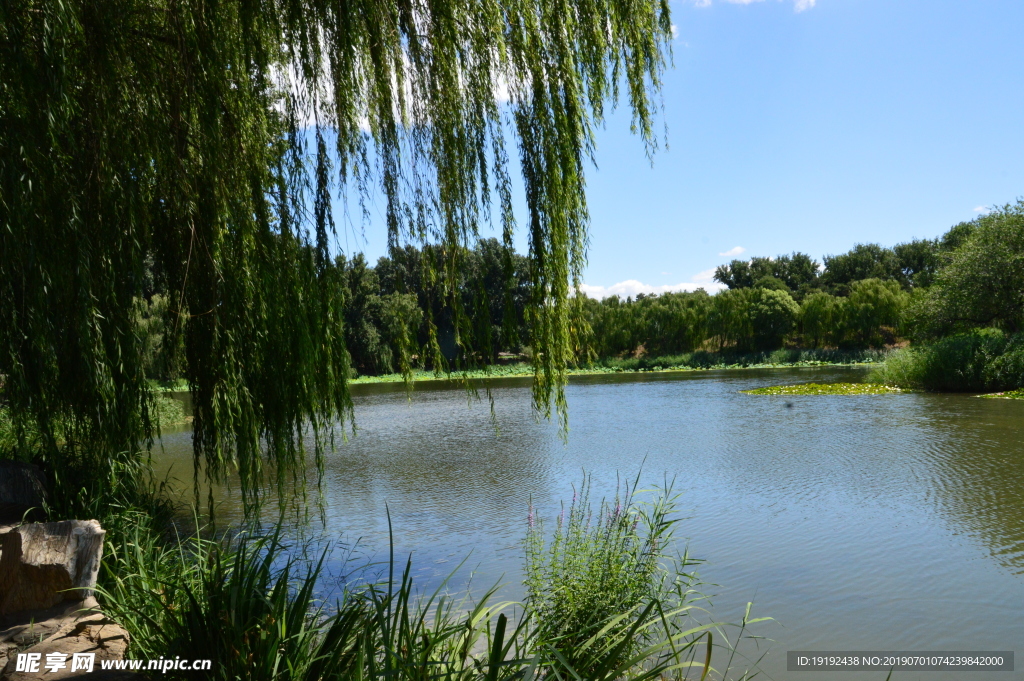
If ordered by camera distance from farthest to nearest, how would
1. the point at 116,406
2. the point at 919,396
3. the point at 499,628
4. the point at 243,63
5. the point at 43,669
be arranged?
the point at 919,396
the point at 243,63
the point at 116,406
the point at 43,669
the point at 499,628

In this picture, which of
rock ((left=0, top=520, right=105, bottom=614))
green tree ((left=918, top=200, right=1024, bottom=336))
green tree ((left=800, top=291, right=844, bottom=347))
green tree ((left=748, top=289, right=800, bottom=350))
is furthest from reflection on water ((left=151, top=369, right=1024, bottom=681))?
green tree ((left=748, top=289, right=800, bottom=350))

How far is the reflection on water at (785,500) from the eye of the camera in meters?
4.39

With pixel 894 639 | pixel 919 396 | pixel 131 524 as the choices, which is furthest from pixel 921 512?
pixel 919 396

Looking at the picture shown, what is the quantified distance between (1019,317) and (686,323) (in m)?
17.2

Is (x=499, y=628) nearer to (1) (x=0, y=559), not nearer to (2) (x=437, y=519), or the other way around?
(1) (x=0, y=559)

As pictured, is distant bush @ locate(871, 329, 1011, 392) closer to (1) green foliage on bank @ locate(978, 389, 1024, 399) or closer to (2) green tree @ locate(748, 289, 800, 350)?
(1) green foliage on bank @ locate(978, 389, 1024, 399)

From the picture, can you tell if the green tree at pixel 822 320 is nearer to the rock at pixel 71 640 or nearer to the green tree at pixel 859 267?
the green tree at pixel 859 267

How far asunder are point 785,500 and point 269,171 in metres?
6.10

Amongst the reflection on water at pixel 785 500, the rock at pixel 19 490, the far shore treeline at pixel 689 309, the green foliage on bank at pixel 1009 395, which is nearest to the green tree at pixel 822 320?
the far shore treeline at pixel 689 309

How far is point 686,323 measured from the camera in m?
35.6

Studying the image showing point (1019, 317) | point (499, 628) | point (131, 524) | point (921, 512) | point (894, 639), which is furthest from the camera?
point (1019, 317)

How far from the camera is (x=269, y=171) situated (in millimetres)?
3094

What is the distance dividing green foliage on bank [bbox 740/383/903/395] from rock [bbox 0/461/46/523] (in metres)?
17.9

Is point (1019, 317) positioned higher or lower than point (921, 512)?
higher
